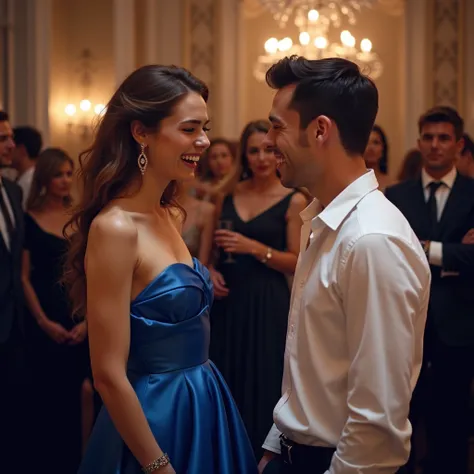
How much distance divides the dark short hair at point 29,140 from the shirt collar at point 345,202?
3967 mm

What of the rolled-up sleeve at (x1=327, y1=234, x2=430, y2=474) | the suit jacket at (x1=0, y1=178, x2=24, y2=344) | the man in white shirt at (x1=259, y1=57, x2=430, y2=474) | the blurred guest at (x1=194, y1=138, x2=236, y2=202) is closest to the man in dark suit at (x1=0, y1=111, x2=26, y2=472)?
the suit jacket at (x1=0, y1=178, x2=24, y2=344)

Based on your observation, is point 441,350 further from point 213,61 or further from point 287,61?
point 213,61

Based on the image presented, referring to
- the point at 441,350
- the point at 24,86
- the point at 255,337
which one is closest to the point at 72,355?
the point at 255,337

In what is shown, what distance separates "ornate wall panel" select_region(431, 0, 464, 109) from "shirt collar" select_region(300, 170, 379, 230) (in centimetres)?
635

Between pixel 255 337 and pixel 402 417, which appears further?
pixel 255 337

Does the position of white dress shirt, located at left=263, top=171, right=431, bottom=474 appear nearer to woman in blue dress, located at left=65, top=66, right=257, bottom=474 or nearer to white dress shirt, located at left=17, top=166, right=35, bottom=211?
woman in blue dress, located at left=65, top=66, right=257, bottom=474

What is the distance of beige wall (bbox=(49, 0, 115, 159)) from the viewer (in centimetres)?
687

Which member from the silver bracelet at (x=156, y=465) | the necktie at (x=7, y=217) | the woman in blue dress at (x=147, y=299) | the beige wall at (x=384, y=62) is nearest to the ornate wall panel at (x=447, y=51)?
the beige wall at (x=384, y=62)

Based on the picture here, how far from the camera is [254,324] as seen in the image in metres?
3.80

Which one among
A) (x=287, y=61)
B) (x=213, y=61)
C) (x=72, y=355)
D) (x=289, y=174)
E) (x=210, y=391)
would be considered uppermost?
(x=213, y=61)

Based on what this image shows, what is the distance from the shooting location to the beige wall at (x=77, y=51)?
687 cm

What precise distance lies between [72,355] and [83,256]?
2.12m

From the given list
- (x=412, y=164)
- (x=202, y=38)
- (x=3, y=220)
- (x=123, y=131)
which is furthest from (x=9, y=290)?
(x=202, y=38)

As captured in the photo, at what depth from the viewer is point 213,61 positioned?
7.89 meters
